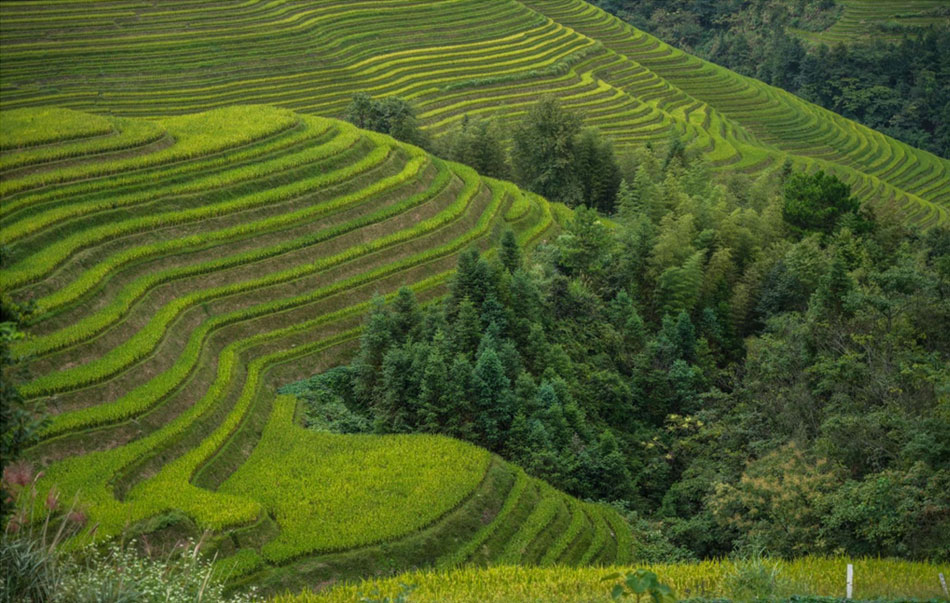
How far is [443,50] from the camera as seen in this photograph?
2510 inches

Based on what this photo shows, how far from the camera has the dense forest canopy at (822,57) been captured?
7800 cm

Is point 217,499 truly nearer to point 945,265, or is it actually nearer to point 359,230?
point 359,230

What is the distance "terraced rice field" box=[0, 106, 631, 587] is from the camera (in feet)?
57.6

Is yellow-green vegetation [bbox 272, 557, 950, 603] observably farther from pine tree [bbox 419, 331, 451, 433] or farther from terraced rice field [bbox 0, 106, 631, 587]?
pine tree [bbox 419, 331, 451, 433]

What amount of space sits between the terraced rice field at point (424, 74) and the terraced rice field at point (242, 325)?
2091 cm

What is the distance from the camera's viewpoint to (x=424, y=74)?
60.1 m

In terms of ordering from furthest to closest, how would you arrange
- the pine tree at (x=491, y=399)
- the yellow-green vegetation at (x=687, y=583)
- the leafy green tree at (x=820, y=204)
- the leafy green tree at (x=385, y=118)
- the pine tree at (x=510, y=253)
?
the leafy green tree at (x=385, y=118), the leafy green tree at (x=820, y=204), the pine tree at (x=510, y=253), the pine tree at (x=491, y=399), the yellow-green vegetation at (x=687, y=583)

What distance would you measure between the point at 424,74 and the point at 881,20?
54.7m

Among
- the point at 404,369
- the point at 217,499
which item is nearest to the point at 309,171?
the point at 404,369

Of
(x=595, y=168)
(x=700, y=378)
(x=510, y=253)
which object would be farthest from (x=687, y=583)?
(x=595, y=168)

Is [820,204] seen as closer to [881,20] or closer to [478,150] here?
[478,150]

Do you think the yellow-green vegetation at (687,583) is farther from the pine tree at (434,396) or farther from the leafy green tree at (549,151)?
the leafy green tree at (549,151)

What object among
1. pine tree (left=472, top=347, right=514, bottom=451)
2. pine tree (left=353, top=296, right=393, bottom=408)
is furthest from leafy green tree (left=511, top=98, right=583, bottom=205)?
pine tree (left=472, top=347, right=514, bottom=451)

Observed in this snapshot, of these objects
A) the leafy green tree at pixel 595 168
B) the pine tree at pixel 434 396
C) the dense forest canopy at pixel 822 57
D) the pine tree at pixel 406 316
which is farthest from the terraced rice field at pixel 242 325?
the dense forest canopy at pixel 822 57
